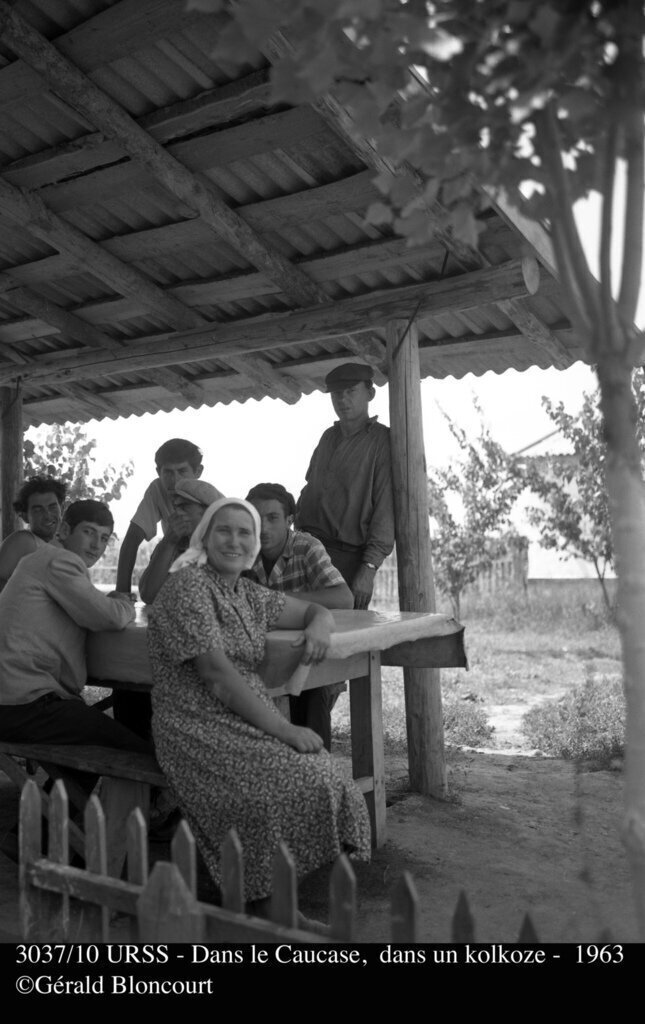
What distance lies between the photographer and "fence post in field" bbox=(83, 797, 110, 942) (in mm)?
2438

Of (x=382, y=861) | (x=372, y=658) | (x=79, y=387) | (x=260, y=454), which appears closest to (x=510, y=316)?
(x=372, y=658)

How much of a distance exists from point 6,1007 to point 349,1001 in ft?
2.88

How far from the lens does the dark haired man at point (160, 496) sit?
5.76 metres

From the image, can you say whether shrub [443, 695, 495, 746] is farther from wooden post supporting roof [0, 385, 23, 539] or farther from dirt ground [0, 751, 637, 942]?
wooden post supporting roof [0, 385, 23, 539]

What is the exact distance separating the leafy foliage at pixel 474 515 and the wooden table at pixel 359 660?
13.0 m

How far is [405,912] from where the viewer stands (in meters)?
1.91

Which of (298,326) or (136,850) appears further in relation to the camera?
(298,326)

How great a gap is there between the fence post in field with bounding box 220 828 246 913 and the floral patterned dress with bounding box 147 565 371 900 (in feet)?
3.09

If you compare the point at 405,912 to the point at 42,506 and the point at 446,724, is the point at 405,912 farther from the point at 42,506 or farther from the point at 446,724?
the point at 446,724

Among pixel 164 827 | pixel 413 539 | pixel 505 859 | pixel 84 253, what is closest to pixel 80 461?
pixel 84 253

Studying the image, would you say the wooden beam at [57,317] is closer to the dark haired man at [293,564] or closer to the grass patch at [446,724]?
the dark haired man at [293,564]

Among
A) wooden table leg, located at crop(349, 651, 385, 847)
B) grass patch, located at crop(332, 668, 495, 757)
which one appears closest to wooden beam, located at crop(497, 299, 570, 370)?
wooden table leg, located at crop(349, 651, 385, 847)

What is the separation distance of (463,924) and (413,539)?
4.01m

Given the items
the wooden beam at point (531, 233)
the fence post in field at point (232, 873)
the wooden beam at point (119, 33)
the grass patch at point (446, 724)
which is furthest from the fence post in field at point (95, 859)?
the grass patch at point (446, 724)
